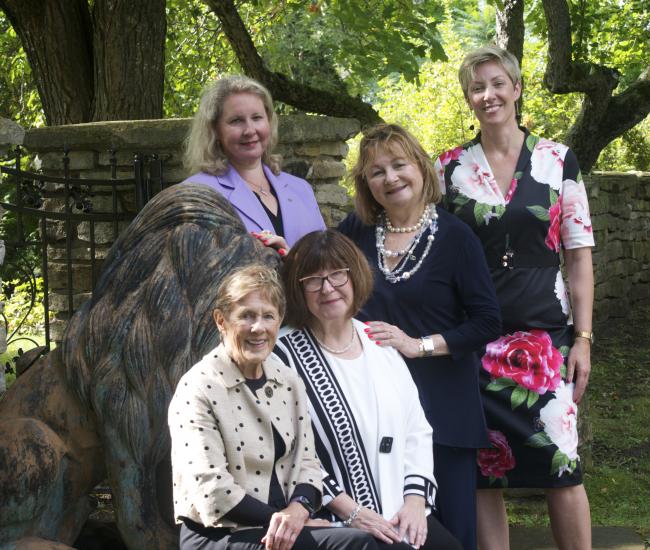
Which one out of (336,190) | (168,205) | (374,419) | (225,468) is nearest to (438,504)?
(374,419)

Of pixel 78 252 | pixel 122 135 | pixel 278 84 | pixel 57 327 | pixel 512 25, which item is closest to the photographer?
pixel 122 135

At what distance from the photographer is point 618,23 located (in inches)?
362

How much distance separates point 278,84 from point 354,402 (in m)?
4.66

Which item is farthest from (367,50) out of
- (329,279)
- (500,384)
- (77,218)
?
(329,279)

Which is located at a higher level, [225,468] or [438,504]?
[225,468]

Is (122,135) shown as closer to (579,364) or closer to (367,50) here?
(579,364)

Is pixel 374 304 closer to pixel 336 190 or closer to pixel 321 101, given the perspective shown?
pixel 336 190

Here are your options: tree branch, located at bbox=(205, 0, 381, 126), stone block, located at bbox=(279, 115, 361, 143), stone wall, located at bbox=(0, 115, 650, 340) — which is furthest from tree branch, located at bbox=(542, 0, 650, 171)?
stone block, located at bbox=(279, 115, 361, 143)

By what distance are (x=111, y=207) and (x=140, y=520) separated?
2440 millimetres

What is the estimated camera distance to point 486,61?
3.37m

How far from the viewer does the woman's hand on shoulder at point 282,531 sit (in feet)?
7.84

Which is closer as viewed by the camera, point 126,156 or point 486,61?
point 486,61

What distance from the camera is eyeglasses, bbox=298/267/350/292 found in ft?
9.07

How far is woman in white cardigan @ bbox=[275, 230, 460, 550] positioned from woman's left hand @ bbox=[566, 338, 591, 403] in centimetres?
72
